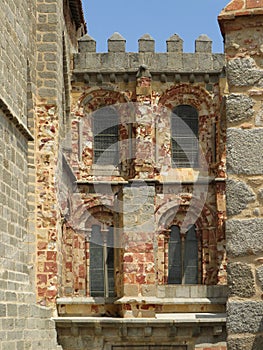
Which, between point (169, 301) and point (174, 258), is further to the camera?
point (174, 258)

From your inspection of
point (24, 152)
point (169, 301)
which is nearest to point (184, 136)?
point (169, 301)

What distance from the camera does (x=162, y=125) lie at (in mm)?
23625

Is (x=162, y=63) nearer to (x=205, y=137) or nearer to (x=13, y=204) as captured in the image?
(x=205, y=137)

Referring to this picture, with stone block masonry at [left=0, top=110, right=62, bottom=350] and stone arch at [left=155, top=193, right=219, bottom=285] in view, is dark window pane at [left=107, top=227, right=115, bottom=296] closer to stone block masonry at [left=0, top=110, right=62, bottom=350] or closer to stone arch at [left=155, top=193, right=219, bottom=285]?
stone arch at [left=155, top=193, right=219, bottom=285]

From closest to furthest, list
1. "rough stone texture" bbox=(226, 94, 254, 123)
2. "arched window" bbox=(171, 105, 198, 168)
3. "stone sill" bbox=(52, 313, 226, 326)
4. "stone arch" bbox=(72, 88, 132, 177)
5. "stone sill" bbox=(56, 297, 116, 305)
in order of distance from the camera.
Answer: "rough stone texture" bbox=(226, 94, 254, 123)
"stone sill" bbox=(52, 313, 226, 326)
"stone sill" bbox=(56, 297, 116, 305)
"stone arch" bbox=(72, 88, 132, 177)
"arched window" bbox=(171, 105, 198, 168)

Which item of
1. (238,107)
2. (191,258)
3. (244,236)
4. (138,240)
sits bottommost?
(244,236)

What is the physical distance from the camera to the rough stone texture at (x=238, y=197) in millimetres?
6582

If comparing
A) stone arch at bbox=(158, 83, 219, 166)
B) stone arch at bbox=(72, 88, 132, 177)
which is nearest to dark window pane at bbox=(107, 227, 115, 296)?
stone arch at bbox=(72, 88, 132, 177)

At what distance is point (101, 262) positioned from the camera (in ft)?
75.4

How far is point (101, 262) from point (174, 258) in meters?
2.03

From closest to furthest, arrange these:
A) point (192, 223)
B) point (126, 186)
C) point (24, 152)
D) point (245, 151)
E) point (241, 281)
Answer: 1. point (241, 281)
2. point (245, 151)
3. point (24, 152)
4. point (126, 186)
5. point (192, 223)

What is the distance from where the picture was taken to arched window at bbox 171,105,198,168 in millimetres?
23625

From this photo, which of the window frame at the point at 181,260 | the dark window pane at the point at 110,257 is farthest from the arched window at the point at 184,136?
the dark window pane at the point at 110,257

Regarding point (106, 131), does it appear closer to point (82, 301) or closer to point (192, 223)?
point (192, 223)
